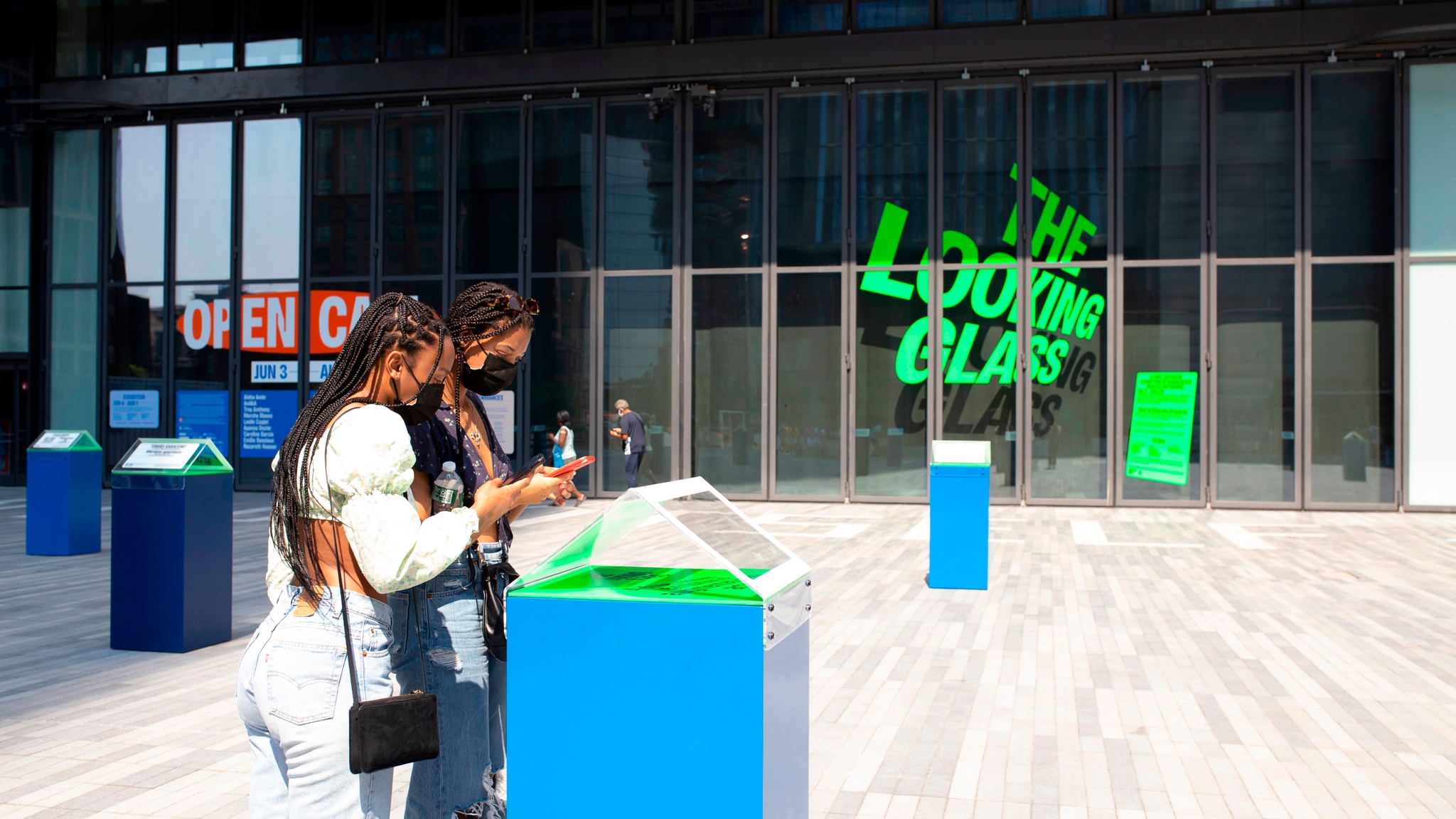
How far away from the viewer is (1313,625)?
7504 mm

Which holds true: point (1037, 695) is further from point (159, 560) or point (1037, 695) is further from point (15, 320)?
point (15, 320)

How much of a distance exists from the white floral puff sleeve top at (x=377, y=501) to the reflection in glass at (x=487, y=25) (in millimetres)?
17579

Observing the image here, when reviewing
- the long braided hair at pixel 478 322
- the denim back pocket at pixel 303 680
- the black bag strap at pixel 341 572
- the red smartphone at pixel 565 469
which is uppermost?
the long braided hair at pixel 478 322

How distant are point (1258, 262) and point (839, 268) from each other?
252 inches

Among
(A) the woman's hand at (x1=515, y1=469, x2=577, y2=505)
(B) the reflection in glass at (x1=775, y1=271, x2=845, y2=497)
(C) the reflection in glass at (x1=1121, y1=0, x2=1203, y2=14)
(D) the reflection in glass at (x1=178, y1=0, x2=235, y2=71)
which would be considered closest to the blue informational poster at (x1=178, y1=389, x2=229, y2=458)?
(D) the reflection in glass at (x1=178, y1=0, x2=235, y2=71)

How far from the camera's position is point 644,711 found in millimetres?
2312

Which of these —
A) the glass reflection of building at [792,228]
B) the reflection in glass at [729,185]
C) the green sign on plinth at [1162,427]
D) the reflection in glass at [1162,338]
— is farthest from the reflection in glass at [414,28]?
the green sign on plinth at [1162,427]

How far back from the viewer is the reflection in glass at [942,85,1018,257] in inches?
663

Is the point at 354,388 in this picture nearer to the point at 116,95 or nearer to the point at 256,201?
the point at 256,201

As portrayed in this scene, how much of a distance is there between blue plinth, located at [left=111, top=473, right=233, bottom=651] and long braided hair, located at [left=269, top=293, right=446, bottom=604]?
4.97 metres

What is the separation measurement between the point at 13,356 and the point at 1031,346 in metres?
18.6

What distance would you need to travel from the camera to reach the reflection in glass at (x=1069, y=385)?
54.0 feet

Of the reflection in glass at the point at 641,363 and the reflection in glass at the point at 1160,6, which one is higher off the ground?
the reflection in glass at the point at 1160,6

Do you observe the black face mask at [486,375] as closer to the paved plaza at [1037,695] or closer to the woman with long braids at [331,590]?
the woman with long braids at [331,590]
